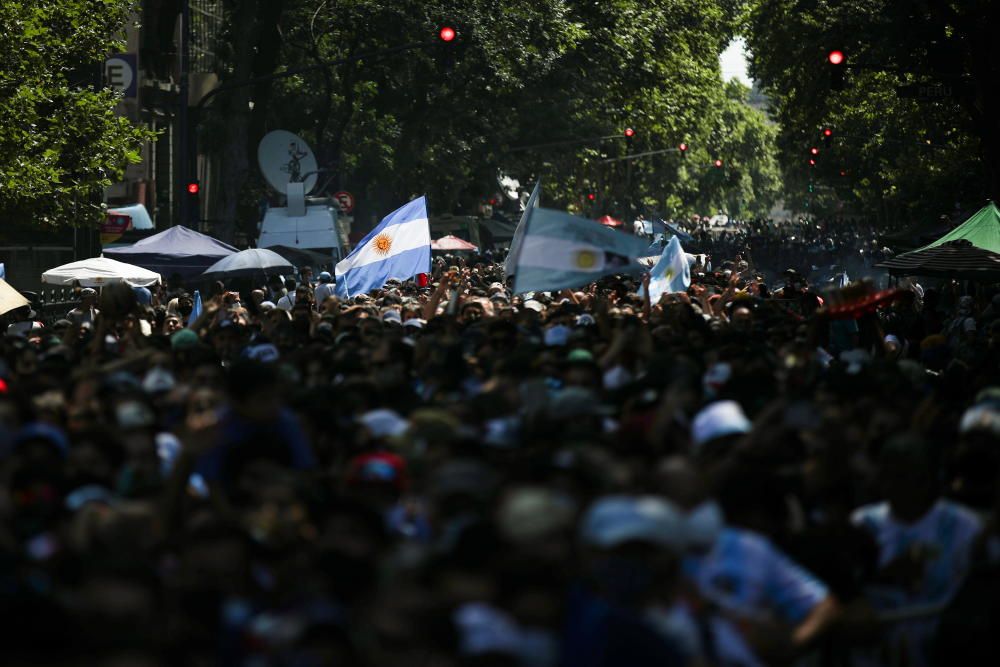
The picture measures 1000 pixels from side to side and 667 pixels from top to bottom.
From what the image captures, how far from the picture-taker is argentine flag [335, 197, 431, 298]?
22047 mm

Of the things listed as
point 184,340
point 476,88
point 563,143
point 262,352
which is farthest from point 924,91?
point 563,143

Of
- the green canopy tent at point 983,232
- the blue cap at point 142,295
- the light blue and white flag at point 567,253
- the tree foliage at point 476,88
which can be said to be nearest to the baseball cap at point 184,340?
the light blue and white flag at point 567,253

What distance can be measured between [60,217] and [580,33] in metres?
19.7

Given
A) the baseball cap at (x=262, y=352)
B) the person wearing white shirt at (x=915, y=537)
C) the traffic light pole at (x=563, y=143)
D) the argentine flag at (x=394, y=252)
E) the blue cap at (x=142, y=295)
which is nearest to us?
the person wearing white shirt at (x=915, y=537)

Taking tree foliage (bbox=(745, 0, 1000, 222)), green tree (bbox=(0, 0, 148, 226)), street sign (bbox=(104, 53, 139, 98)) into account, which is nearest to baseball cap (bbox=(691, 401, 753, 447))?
tree foliage (bbox=(745, 0, 1000, 222))

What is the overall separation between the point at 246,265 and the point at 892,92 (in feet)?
89.8

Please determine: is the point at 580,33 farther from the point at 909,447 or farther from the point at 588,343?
the point at 909,447

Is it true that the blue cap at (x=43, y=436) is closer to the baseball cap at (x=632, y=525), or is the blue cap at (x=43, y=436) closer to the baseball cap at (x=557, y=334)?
the baseball cap at (x=632, y=525)

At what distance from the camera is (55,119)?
27734 millimetres

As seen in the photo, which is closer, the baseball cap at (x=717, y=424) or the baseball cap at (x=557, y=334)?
the baseball cap at (x=717, y=424)

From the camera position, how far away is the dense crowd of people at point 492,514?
193 inches

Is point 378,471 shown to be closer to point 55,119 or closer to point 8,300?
point 8,300

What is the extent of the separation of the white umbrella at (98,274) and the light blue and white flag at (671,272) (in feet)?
23.0

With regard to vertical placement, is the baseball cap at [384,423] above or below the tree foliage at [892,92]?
below
